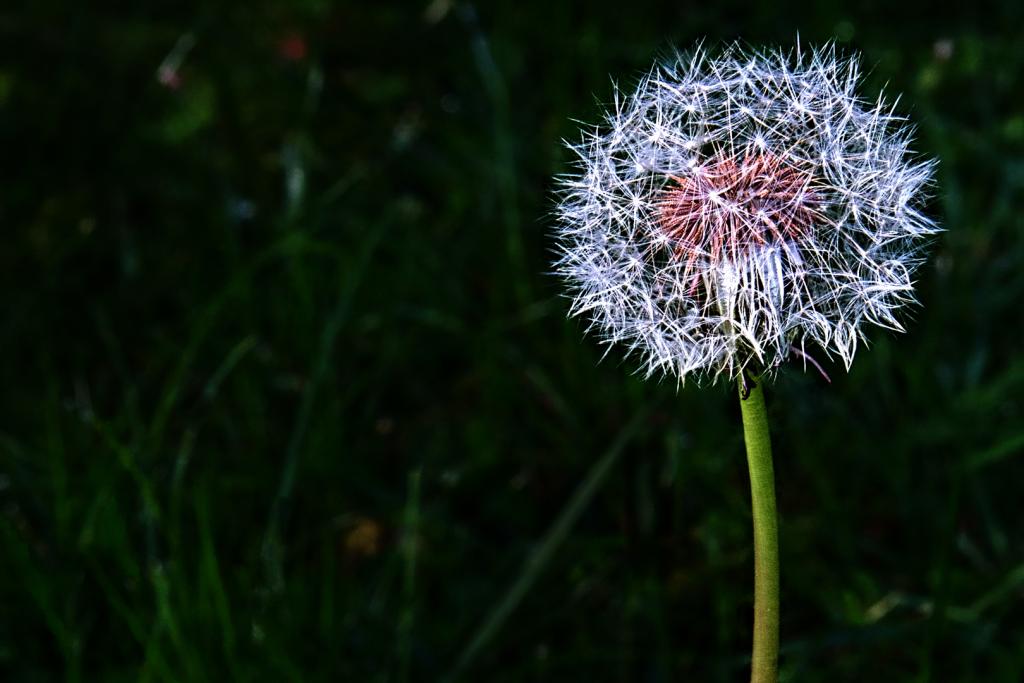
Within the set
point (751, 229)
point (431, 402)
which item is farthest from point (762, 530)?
point (431, 402)

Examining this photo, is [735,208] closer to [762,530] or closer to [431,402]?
[762,530]

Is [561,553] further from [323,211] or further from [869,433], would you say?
[323,211]

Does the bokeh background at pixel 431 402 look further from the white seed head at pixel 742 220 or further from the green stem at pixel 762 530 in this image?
the green stem at pixel 762 530

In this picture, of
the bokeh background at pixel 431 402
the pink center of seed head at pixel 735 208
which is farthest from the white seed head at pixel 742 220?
the bokeh background at pixel 431 402

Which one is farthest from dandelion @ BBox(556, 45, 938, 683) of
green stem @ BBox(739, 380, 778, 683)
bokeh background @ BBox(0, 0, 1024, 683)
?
bokeh background @ BBox(0, 0, 1024, 683)

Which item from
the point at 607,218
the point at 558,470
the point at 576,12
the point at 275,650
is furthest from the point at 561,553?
the point at 576,12
